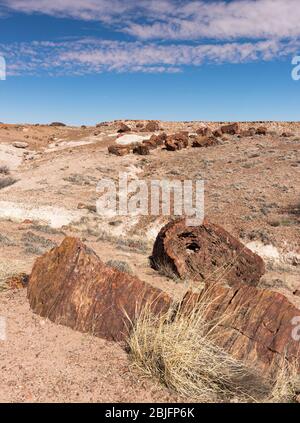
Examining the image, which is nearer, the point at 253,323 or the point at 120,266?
the point at 253,323

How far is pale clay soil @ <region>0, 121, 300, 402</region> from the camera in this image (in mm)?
4266

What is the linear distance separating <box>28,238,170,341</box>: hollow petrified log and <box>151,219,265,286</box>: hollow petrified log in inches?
162

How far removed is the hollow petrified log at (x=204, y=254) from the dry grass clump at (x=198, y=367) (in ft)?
16.2

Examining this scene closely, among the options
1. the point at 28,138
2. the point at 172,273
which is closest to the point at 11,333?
the point at 172,273

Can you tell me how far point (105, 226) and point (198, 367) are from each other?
42.5ft

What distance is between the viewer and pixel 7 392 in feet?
13.1

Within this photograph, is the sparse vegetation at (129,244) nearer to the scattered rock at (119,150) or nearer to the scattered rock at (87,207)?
the scattered rock at (87,207)

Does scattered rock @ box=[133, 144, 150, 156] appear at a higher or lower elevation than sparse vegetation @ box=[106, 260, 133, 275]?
higher

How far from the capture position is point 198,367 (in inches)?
169

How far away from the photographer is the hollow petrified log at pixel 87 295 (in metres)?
5.25

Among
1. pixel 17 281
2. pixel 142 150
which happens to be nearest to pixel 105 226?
pixel 17 281

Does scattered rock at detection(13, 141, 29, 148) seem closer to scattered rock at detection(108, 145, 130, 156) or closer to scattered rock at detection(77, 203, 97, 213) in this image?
scattered rock at detection(108, 145, 130, 156)

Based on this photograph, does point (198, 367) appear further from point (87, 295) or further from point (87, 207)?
point (87, 207)

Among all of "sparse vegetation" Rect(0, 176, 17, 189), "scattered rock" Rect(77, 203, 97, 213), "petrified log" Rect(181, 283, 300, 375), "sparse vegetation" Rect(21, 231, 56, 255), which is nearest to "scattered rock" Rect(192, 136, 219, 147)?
"sparse vegetation" Rect(0, 176, 17, 189)
